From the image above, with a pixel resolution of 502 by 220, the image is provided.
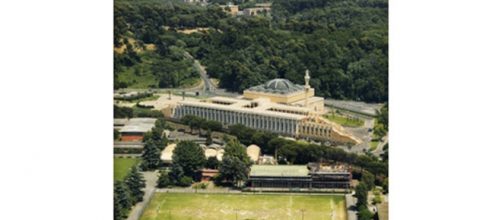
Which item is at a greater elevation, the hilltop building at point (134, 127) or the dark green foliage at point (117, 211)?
the hilltop building at point (134, 127)

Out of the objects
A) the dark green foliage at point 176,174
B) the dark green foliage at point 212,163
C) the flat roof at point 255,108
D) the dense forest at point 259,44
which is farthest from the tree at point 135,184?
the dense forest at point 259,44

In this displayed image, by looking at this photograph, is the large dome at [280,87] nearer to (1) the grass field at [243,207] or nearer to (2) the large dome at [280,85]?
(2) the large dome at [280,85]

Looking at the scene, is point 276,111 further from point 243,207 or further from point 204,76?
point 243,207

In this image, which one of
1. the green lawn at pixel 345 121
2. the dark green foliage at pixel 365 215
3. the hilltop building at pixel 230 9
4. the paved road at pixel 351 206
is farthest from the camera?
the hilltop building at pixel 230 9

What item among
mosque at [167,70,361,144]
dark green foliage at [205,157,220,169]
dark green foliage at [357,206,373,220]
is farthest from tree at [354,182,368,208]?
dark green foliage at [205,157,220,169]
